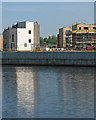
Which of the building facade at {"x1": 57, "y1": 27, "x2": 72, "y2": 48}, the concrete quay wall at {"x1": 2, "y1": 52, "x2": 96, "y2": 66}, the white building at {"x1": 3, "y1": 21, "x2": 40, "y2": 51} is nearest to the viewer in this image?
the concrete quay wall at {"x1": 2, "y1": 52, "x2": 96, "y2": 66}

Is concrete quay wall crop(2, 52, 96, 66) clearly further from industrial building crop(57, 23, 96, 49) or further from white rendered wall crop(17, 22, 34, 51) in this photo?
industrial building crop(57, 23, 96, 49)

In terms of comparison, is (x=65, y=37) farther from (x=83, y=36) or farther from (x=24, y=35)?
(x=24, y=35)

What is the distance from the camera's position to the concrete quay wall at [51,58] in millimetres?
56031

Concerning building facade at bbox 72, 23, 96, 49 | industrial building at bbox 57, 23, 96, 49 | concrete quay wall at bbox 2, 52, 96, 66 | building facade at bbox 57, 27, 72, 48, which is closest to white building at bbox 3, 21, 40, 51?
concrete quay wall at bbox 2, 52, 96, 66

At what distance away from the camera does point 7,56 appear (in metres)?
60.4

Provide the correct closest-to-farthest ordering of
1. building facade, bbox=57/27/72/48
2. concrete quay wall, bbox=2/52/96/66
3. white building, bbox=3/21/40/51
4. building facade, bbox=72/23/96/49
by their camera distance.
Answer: concrete quay wall, bbox=2/52/96/66, white building, bbox=3/21/40/51, building facade, bbox=72/23/96/49, building facade, bbox=57/27/72/48

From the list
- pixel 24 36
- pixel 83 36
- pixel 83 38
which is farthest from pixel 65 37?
pixel 24 36

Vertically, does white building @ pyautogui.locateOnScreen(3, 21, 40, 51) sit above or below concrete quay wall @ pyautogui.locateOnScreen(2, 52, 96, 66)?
above

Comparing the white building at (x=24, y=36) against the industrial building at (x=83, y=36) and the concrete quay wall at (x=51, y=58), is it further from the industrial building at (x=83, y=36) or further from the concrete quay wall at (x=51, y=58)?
the industrial building at (x=83, y=36)

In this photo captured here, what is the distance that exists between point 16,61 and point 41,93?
3556 centimetres

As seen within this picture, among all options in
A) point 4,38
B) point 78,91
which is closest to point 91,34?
point 4,38

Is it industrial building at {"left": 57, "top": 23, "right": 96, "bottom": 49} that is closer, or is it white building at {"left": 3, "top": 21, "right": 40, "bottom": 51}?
white building at {"left": 3, "top": 21, "right": 40, "bottom": 51}

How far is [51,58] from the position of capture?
58125 mm

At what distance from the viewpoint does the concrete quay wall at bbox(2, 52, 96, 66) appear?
5603 cm
